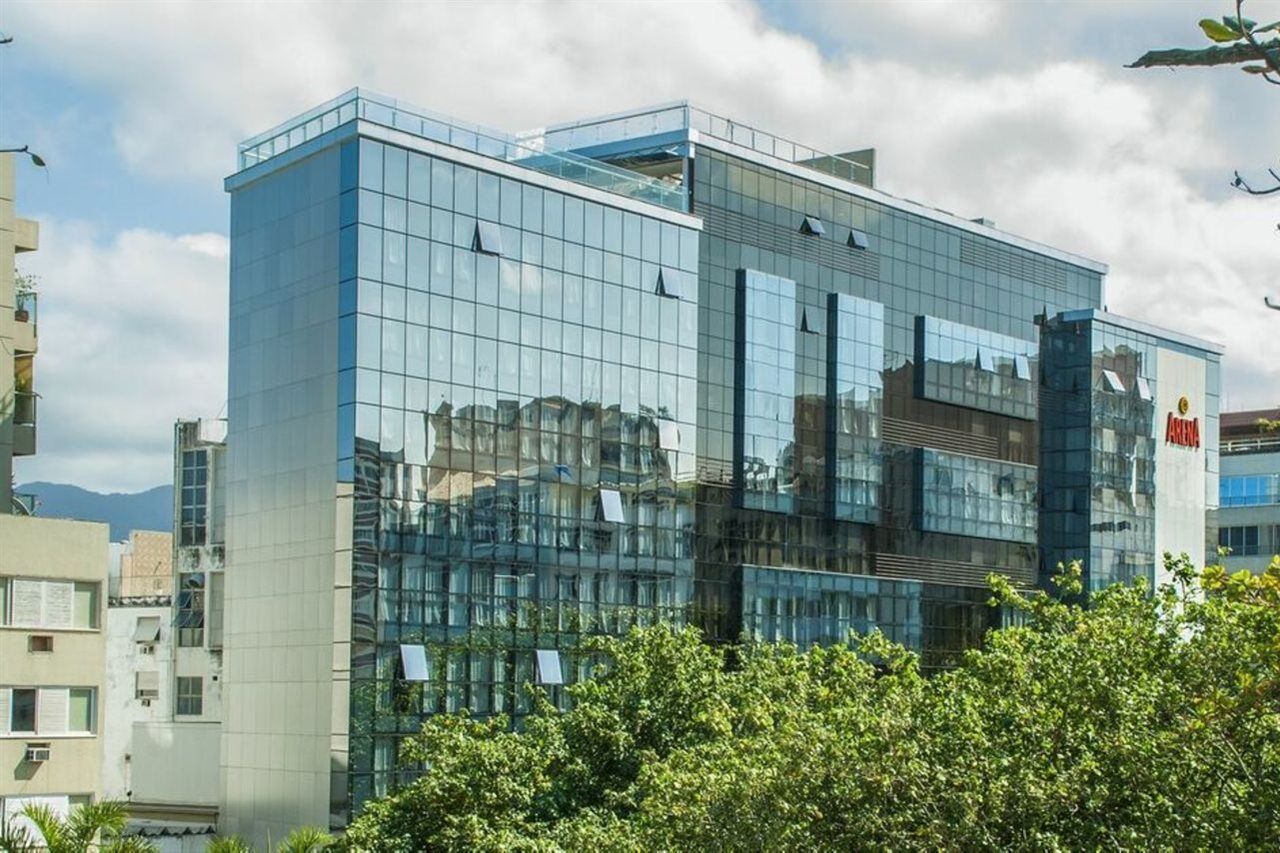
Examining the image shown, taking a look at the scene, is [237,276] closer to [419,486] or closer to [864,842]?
[419,486]

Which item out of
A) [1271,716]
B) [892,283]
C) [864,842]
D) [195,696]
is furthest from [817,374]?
[1271,716]

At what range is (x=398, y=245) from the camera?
192ft

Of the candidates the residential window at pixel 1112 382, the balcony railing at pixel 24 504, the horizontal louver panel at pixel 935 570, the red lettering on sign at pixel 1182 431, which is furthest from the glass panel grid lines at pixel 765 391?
the balcony railing at pixel 24 504

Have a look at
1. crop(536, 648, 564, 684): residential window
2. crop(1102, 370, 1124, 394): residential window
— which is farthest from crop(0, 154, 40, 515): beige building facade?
crop(1102, 370, 1124, 394): residential window

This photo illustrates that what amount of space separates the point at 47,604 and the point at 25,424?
6415mm

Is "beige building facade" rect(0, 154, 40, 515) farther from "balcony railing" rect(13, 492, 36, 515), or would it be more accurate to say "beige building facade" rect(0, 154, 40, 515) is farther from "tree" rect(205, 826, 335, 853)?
"tree" rect(205, 826, 335, 853)

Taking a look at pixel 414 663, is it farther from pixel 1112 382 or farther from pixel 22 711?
pixel 1112 382

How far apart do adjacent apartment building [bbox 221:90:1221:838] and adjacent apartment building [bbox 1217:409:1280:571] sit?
31264 millimetres

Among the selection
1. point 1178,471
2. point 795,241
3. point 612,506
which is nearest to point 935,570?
point 795,241

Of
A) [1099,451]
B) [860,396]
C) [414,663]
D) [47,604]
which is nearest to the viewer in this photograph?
[47,604]

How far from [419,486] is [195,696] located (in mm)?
27228

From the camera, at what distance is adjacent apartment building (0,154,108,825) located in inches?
1613

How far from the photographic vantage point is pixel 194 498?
265 feet

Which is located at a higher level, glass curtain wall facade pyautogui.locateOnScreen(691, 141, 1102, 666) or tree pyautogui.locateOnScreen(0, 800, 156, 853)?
glass curtain wall facade pyautogui.locateOnScreen(691, 141, 1102, 666)
